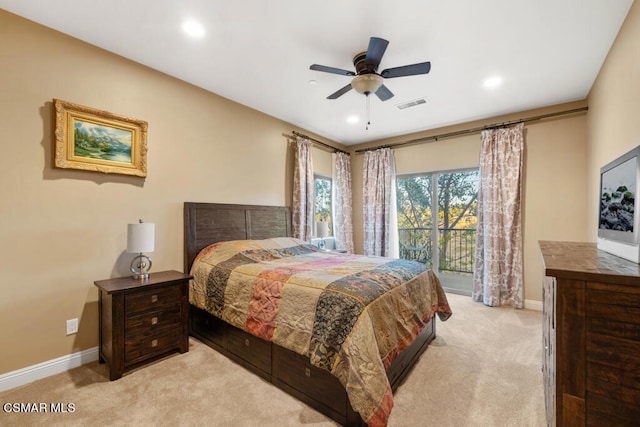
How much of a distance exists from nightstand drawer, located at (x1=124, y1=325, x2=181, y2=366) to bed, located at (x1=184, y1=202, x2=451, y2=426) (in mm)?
316

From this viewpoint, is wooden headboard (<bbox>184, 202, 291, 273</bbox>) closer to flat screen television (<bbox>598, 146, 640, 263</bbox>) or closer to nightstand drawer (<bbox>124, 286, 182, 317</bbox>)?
nightstand drawer (<bbox>124, 286, 182, 317</bbox>)

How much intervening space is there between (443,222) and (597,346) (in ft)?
13.1

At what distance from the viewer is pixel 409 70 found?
2264 millimetres

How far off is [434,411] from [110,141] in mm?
3473

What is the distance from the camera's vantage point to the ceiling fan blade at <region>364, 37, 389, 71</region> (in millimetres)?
2023

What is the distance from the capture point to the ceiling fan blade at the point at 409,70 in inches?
85.3

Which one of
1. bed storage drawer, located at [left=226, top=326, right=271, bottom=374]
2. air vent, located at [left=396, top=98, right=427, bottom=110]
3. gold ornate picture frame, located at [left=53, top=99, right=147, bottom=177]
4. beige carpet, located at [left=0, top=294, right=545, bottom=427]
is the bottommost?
beige carpet, located at [left=0, top=294, right=545, bottom=427]

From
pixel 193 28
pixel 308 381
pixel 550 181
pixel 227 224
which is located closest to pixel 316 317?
pixel 308 381

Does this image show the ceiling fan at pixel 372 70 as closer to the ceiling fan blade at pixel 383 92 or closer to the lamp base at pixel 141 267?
the ceiling fan blade at pixel 383 92

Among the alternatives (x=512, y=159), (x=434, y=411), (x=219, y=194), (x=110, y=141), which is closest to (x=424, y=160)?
(x=512, y=159)

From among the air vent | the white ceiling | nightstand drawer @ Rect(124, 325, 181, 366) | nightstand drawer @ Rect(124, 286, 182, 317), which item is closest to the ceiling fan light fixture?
the white ceiling

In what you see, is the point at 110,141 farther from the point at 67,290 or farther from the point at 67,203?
the point at 67,290

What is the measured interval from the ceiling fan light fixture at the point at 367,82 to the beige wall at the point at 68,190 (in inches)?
76.1

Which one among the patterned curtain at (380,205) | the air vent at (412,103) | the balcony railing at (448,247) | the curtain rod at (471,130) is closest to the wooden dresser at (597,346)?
the air vent at (412,103)
